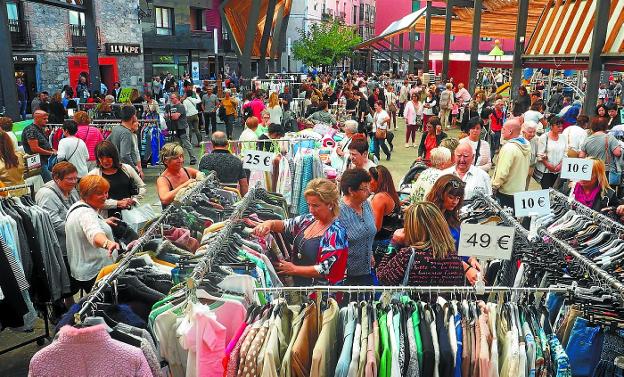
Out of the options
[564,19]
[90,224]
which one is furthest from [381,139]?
[90,224]

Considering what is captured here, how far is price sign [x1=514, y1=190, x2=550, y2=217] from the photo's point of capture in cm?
422

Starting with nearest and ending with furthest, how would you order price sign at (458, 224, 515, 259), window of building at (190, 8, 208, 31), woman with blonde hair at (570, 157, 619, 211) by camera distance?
price sign at (458, 224, 515, 259), woman with blonde hair at (570, 157, 619, 211), window of building at (190, 8, 208, 31)

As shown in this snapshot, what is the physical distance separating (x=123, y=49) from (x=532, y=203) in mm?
25831

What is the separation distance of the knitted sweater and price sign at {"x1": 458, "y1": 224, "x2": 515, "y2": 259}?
1.91 meters

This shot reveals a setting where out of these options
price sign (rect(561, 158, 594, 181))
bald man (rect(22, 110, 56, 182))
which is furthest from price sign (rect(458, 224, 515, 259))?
bald man (rect(22, 110, 56, 182))

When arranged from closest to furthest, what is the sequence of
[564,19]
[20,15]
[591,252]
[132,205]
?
[591,252]
[132,205]
[564,19]
[20,15]

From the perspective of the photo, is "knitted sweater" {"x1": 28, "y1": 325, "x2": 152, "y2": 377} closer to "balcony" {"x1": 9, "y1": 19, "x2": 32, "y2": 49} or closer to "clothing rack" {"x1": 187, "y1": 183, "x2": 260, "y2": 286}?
"clothing rack" {"x1": 187, "y1": 183, "x2": 260, "y2": 286}

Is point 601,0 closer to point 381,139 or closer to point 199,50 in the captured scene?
point 381,139

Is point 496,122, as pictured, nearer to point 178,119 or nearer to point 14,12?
point 178,119

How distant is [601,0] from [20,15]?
69.6ft

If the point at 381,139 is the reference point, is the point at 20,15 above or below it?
above

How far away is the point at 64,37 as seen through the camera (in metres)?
23.6

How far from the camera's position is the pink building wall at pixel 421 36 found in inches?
2110

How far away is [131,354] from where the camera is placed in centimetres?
238
